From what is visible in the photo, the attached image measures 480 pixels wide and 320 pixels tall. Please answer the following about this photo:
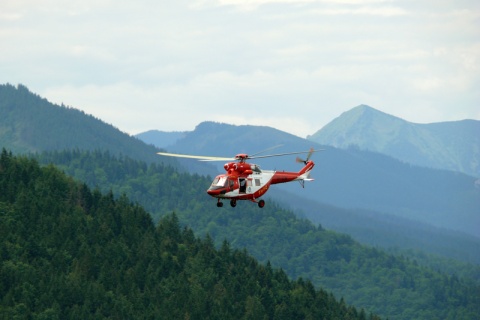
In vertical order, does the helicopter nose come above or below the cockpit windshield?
below

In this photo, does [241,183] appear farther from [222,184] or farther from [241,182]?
[222,184]

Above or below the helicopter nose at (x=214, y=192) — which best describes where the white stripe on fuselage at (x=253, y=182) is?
above

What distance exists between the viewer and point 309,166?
10812 cm

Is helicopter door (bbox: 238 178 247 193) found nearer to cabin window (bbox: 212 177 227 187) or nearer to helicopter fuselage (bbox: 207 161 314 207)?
helicopter fuselage (bbox: 207 161 314 207)

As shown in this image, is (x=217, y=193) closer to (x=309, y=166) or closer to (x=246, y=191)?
(x=246, y=191)

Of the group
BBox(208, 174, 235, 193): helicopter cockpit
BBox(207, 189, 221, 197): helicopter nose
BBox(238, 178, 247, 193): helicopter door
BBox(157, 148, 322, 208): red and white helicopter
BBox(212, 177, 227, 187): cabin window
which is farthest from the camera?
BBox(238, 178, 247, 193): helicopter door

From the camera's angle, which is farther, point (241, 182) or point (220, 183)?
point (241, 182)

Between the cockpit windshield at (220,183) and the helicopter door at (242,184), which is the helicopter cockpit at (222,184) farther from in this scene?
the helicopter door at (242,184)

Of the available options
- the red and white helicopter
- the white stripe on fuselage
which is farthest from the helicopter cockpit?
the white stripe on fuselage

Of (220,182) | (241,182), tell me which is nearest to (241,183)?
(241,182)

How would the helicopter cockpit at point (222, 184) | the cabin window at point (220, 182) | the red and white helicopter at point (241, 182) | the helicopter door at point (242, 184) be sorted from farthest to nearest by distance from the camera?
the helicopter door at point (242, 184)
the cabin window at point (220, 182)
the red and white helicopter at point (241, 182)
the helicopter cockpit at point (222, 184)

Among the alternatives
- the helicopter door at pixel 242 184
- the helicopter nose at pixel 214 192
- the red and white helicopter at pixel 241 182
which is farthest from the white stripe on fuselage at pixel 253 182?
the helicopter nose at pixel 214 192

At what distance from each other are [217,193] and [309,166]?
51.8 feet

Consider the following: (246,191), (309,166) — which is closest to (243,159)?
(246,191)
